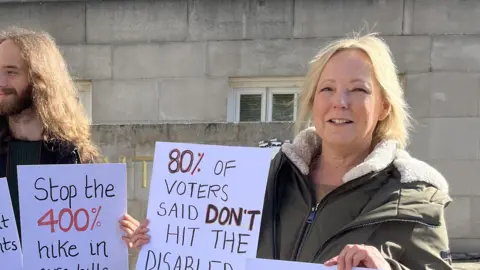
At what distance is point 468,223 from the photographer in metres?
5.71

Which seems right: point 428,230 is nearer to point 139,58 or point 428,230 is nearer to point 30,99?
point 30,99

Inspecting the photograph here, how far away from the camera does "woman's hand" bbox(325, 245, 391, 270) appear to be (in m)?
1.40

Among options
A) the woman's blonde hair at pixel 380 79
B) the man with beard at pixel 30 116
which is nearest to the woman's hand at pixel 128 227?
the man with beard at pixel 30 116

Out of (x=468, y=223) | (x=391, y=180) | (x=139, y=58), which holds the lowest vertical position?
(x=468, y=223)

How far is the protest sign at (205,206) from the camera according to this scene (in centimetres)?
185

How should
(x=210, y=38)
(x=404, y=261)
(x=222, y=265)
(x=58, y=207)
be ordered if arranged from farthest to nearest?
(x=210, y=38) < (x=58, y=207) < (x=222, y=265) < (x=404, y=261)

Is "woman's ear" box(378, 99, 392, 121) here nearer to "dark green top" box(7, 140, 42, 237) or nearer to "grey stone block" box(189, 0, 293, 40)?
"dark green top" box(7, 140, 42, 237)

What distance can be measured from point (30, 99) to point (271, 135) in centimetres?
345

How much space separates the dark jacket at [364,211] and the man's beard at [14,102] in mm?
1285

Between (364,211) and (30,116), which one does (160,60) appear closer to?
(30,116)

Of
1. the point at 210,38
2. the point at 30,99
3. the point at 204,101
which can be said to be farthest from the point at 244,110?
the point at 30,99

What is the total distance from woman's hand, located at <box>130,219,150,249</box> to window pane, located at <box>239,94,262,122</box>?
14.1 ft

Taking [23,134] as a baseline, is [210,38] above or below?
above

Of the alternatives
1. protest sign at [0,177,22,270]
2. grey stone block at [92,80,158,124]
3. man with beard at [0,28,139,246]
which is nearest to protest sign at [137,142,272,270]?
man with beard at [0,28,139,246]
